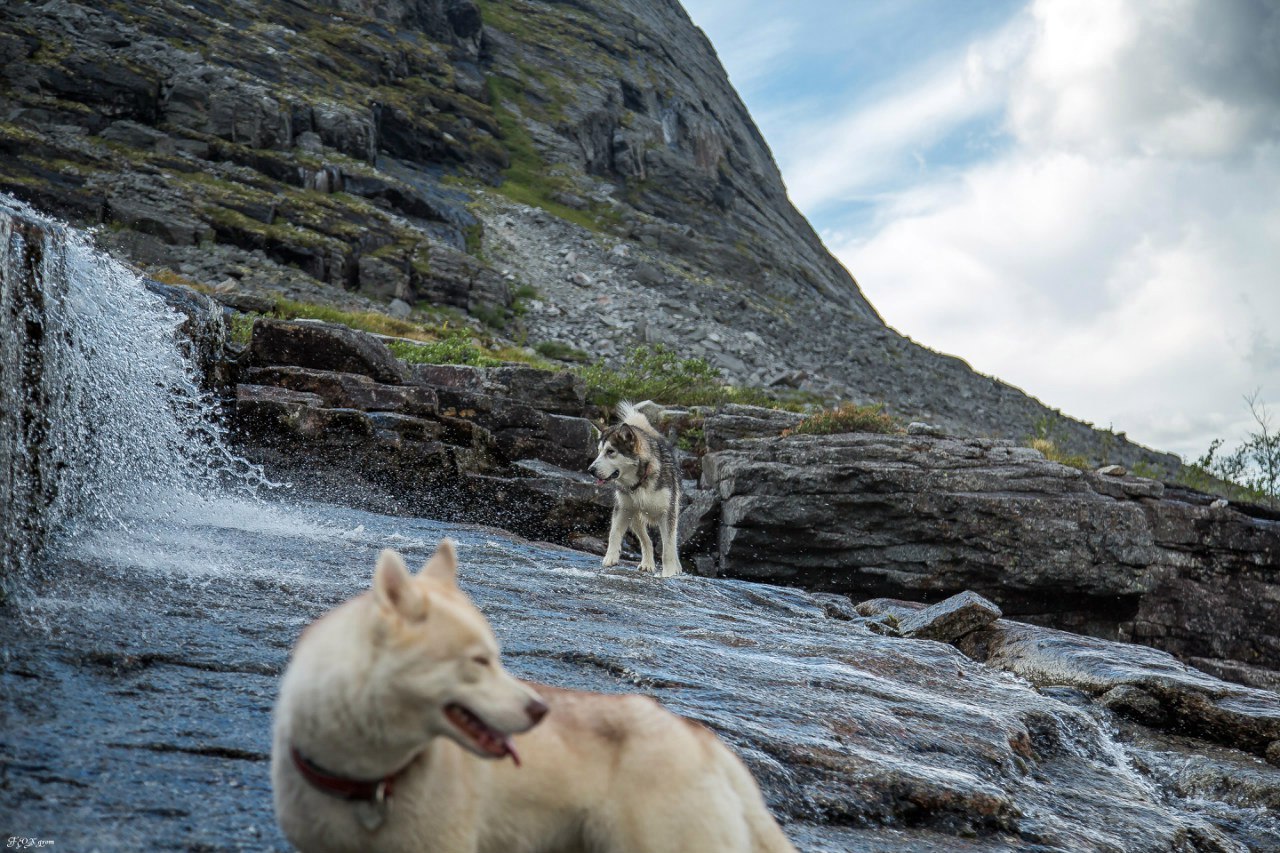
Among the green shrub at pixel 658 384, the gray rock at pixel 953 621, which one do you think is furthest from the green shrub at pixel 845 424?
the gray rock at pixel 953 621

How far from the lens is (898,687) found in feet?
25.8

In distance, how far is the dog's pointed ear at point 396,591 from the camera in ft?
8.93

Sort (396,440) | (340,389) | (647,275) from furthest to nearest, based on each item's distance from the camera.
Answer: (647,275)
(340,389)
(396,440)

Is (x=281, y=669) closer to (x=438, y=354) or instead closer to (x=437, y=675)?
(x=437, y=675)

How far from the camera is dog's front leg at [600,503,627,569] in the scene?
1334 cm

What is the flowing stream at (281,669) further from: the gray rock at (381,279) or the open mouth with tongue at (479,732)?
the gray rock at (381,279)

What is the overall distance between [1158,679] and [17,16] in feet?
225

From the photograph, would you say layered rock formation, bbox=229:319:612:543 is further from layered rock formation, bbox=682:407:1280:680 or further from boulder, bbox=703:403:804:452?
boulder, bbox=703:403:804:452

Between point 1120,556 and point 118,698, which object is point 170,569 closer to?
point 118,698

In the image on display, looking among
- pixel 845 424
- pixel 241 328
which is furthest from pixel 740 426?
pixel 241 328

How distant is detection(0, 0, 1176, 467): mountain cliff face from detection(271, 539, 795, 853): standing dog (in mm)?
32893

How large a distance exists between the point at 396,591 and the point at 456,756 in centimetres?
68

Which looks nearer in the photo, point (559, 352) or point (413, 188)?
point (559, 352)

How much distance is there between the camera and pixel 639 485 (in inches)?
528
